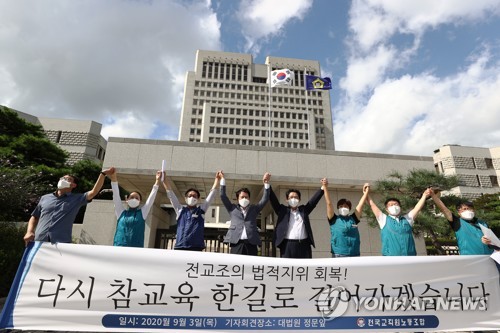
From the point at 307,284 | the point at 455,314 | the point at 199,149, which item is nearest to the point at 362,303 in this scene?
the point at 307,284

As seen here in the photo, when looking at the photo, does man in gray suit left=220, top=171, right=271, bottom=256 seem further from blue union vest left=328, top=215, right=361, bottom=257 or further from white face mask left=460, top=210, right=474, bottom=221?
white face mask left=460, top=210, right=474, bottom=221

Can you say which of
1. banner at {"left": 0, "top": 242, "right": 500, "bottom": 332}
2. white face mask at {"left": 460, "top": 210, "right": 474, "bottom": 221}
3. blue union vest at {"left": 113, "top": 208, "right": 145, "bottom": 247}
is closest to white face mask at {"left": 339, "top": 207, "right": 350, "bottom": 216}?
banner at {"left": 0, "top": 242, "right": 500, "bottom": 332}

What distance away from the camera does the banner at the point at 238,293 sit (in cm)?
305

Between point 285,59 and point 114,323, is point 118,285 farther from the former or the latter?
point 285,59

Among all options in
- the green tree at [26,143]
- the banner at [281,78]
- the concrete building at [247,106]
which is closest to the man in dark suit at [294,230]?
the banner at [281,78]

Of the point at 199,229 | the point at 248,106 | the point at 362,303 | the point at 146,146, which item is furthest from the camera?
the point at 248,106

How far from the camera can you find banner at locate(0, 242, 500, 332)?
3.05 metres

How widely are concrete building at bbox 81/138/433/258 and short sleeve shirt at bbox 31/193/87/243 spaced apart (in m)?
4.95

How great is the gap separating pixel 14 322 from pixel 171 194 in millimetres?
2289

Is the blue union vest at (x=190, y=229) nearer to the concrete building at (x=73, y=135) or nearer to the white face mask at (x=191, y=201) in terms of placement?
the white face mask at (x=191, y=201)

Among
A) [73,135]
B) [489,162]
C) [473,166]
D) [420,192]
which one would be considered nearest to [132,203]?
[420,192]

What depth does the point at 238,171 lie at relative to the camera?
9.38 meters

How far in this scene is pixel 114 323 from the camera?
3.01 meters

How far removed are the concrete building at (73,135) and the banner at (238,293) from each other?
3855 cm
